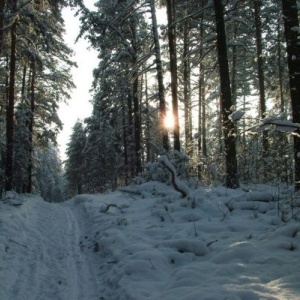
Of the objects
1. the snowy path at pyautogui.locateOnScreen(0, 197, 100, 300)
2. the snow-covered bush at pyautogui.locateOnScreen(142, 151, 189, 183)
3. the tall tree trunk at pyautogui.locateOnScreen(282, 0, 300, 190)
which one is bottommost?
the snowy path at pyautogui.locateOnScreen(0, 197, 100, 300)

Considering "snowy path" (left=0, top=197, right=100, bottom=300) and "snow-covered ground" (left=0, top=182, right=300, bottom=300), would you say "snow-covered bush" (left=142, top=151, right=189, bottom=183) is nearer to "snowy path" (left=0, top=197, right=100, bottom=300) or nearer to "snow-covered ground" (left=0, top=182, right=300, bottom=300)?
"snow-covered ground" (left=0, top=182, right=300, bottom=300)

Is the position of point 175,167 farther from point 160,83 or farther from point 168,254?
point 168,254

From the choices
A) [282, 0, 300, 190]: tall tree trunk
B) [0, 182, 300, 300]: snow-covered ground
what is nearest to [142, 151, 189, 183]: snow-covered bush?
[0, 182, 300, 300]: snow-covered ground

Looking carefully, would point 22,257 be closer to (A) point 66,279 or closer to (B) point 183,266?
(A) point 66,279

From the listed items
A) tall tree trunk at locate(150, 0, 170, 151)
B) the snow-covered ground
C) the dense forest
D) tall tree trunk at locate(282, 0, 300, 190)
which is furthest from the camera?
→ tall tree trunk at locate(150, 0, 170, 151)

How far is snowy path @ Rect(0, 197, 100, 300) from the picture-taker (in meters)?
5.70

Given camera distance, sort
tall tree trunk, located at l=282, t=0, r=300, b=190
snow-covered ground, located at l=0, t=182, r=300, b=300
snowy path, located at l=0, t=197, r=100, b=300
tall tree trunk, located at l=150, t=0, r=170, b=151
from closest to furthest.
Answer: snow-covered ground, located at l=0, t=182, r=300, b=300 → snowy path, located at l=0, t=197, r=100, b=300 → tall tree trunk, located at l=282, t=0, r=300, b=190 → tall tree trunk, located at l=150, t=0, r=170, b=151

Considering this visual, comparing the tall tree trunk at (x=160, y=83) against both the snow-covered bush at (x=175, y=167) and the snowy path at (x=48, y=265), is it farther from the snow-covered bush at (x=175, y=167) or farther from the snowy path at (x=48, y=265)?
the snowy path at (x=48, y=265)

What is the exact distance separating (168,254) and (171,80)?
34.8 ft

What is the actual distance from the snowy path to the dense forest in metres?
3.20

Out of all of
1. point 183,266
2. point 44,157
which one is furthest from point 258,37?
point 44,157

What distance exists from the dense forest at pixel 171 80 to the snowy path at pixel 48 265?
320 cm

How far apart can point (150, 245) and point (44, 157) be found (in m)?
63.2

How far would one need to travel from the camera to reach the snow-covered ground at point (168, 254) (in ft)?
16.6
